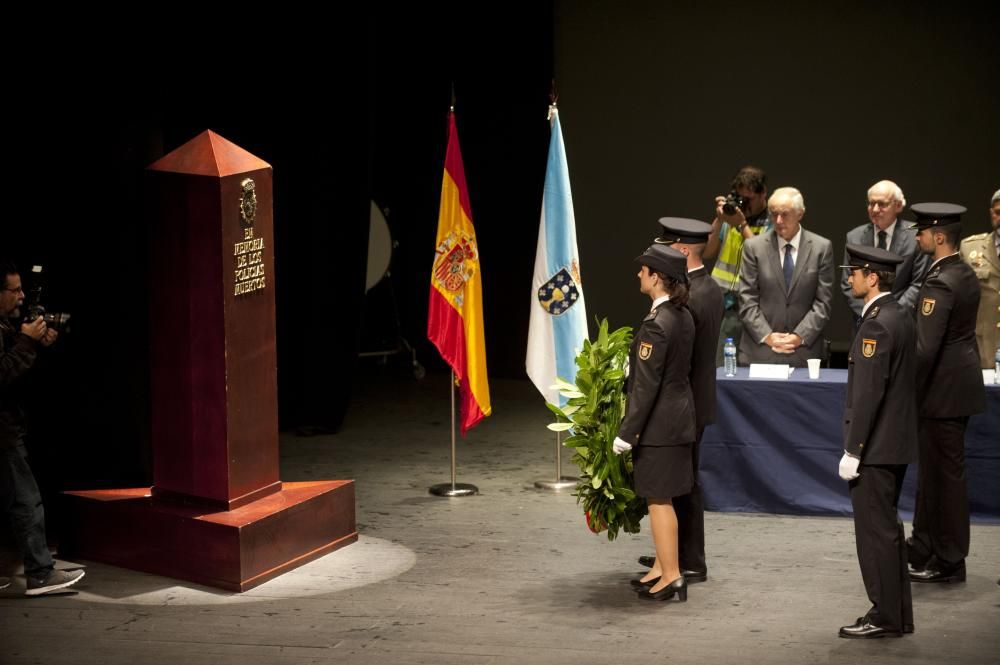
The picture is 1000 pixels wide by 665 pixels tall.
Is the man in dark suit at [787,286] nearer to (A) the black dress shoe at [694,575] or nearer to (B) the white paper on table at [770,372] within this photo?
(B) the white paper on table at [770,372]

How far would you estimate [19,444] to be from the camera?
542cm

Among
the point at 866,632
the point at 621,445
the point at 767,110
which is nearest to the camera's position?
the point at 866,632

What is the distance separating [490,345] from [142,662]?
6.06m

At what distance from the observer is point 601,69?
988 centimetres

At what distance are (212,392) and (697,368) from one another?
6.71ft

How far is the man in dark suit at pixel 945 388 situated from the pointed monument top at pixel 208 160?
2.89 meters

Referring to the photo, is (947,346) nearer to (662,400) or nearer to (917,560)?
(917,560)

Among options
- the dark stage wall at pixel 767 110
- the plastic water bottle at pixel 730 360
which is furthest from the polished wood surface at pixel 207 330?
the dark stage wall at pixel 767 110

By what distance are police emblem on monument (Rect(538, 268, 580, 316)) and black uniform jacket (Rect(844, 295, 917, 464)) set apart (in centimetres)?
262

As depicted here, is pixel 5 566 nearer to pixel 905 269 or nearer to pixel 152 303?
pixel 152 303

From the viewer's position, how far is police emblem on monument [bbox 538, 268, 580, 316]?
23.6ft

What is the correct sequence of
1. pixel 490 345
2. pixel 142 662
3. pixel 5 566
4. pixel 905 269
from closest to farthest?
pixel 142 662 → pixel 5 566 → pixel 905 269 → pixel 490 345

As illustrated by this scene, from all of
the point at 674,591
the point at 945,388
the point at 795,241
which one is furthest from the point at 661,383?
the point at 795,241

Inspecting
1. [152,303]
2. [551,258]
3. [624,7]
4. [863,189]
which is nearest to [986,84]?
[863,189]
